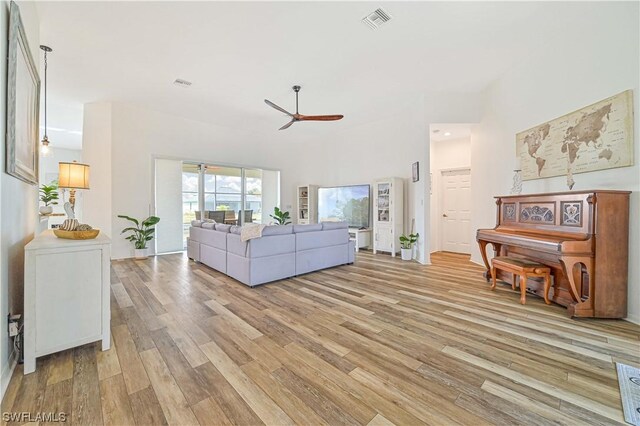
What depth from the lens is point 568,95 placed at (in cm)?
300

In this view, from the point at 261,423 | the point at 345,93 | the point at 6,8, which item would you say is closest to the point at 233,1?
the point at 6,8

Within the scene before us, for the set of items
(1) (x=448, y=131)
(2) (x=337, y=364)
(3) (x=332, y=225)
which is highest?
(1) (x=448, y=131)

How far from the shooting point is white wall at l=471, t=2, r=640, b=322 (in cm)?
242

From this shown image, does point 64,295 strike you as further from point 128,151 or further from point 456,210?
point 456,210

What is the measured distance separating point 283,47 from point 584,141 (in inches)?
144

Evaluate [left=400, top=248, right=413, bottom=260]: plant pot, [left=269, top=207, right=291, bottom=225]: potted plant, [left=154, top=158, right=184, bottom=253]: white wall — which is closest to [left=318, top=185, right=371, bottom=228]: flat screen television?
A: [left=269, top=207, right=291, bottom=225]: potted plant

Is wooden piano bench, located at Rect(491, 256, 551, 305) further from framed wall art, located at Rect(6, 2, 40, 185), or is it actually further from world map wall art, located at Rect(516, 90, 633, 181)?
framed wall art, located at Rect(6, 2, 40, 185)

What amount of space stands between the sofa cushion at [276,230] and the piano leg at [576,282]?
10.1 ft

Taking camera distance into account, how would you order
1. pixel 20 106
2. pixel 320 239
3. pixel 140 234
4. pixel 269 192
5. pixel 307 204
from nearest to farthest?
pixel 20 106
pixel 320 239
pixel 140 234
pixel 307 204
pixel 269 192

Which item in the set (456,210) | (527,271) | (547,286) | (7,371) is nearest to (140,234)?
(7,371)

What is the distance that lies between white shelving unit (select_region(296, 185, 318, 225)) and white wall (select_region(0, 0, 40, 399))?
5.64 m

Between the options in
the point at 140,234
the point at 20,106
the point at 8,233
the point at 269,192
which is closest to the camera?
the point at 8,233

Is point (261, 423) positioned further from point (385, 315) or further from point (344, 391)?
point (385, 315)

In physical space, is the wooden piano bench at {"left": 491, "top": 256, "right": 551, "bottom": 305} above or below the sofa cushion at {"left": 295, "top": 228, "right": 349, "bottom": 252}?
below
